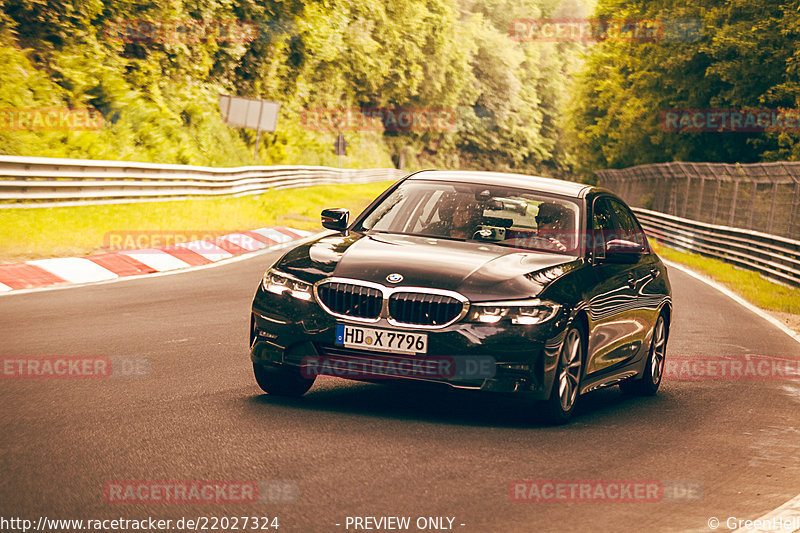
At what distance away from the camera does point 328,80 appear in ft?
214

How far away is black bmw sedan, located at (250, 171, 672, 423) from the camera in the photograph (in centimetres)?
668

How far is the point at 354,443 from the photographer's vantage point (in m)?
6.19

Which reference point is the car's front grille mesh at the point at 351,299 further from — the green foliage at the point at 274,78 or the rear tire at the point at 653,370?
the green foliage at the point at 274,78

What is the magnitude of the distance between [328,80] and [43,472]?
61.2m

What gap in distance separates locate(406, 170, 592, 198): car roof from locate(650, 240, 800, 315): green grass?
988 centimetres

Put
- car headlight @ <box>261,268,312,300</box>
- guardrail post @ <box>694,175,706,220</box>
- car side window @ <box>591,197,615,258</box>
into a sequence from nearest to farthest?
car headlight @ <box>261,268,312,300</box> → car side window @ <box>591,197,615,258</box> → guardrail post @ <box>694,175,706,220</box>

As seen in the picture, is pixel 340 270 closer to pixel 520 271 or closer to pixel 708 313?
pixel 520 271

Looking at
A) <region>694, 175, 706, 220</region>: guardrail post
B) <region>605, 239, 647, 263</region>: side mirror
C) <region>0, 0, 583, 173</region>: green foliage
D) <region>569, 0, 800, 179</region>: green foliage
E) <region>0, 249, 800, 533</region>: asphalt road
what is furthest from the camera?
<region>569, 0, 800, 179</region>: green foliage

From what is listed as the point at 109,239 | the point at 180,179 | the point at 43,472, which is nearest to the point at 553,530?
the point at 43,472

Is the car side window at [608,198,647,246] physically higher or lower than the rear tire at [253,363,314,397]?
higher

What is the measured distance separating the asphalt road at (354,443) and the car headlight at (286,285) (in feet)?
2.29

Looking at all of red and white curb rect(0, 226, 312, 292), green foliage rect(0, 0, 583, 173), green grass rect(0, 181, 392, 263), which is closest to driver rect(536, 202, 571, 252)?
red and white curb rect(0, 226, 312, 292)

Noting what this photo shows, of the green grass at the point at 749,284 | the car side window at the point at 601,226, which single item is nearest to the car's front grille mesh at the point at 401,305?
the car side window at the point at 601,226

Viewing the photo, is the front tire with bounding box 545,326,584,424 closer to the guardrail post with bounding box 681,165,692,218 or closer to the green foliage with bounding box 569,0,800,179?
the guardrail post with bounding box 681,165,692,218
